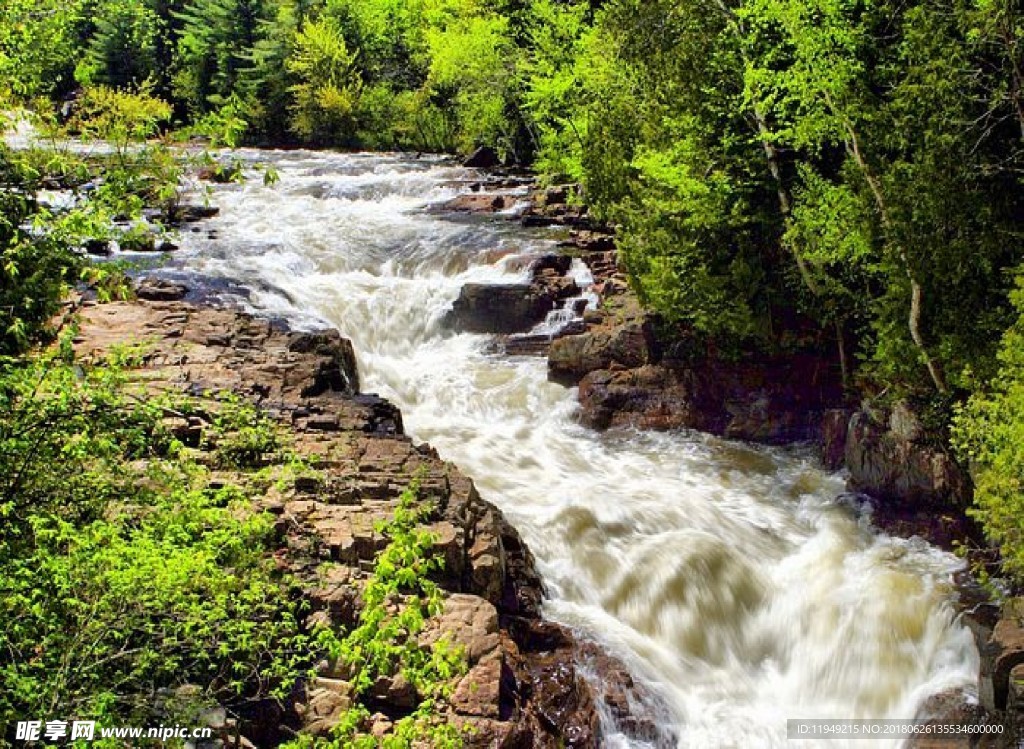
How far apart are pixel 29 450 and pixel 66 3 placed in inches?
127

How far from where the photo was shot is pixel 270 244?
69.8ft

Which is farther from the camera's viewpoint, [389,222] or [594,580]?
[389,222]

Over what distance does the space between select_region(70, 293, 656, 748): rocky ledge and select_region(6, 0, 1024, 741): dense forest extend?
746 millimetres

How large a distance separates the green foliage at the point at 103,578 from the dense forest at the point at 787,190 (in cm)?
7

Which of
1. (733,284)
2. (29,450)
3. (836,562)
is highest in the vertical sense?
(733,284)

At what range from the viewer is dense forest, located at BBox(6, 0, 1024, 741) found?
5555 millimetres

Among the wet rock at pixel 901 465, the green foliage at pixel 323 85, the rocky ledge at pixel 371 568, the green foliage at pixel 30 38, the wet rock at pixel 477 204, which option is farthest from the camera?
the green foliage at pixel 323 85

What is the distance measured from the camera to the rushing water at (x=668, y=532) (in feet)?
28.6

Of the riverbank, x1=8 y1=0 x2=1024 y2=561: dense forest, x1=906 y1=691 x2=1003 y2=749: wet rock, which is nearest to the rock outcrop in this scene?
the riverbank

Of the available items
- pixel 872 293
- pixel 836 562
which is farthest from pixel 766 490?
pixel 872 293

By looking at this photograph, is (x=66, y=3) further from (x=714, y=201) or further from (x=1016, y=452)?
(x=714, y=201)

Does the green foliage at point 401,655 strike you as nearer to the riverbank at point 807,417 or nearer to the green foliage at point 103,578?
the green foliage at point 103,578

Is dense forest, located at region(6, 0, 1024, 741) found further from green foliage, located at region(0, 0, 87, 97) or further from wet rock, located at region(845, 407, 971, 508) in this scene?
wet rock, located at region(845, 407, 971, 508)

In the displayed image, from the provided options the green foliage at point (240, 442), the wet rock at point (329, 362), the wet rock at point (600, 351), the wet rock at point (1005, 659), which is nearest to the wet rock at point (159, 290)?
the wet rock at point (329, 362)
